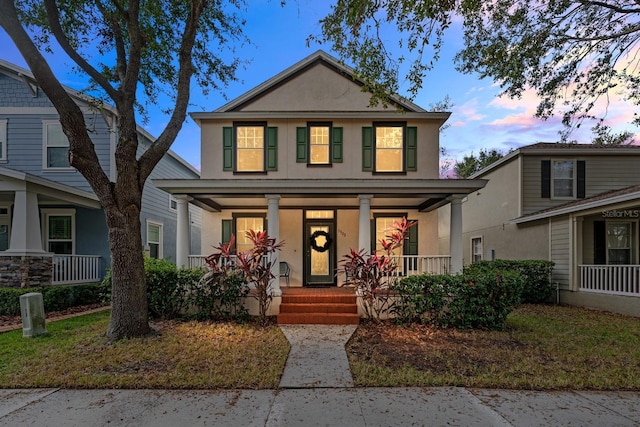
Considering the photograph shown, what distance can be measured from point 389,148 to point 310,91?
288cm

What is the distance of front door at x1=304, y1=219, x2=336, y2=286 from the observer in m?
10.0

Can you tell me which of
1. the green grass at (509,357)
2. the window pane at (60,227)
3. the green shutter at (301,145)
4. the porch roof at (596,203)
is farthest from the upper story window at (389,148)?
the window pane at (60,227)

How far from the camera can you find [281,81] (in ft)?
32.3

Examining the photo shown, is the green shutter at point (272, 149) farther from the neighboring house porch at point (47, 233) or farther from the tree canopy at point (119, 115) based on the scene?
→ the neighboring house porch at point (47, 233)

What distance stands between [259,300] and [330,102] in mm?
5943

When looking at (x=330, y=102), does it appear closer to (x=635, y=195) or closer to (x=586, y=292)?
(x=635, y=195)

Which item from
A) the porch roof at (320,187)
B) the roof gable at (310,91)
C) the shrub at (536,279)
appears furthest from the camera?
the shrub at (536,279)

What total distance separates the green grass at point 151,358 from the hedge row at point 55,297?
92.3 inches

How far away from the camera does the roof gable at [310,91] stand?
383 inches

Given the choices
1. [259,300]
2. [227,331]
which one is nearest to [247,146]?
[259,300]

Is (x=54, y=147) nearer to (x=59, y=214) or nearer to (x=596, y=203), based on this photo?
(x=59, y=214)

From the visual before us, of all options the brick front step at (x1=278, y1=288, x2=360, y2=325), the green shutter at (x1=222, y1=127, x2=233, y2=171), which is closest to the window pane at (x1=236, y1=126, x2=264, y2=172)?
the green shutter at (x1=222, y1=127, x2=233, y2=171)

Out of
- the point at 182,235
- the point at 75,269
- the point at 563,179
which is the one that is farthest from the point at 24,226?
the point at 563,179

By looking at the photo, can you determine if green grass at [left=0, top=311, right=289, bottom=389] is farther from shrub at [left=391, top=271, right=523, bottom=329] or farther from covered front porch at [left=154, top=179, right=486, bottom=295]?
covered front porch at [left=154, top=179, right=486, bottom=295]
